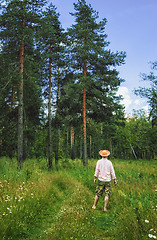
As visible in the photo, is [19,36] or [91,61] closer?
[19,36]

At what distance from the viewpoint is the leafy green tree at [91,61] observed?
55.0 ft

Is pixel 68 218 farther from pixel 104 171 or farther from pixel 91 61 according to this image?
pixel 91 61

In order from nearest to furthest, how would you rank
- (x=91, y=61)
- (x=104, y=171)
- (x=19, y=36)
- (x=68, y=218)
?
(x=68, y=218) → (x=104, y=171) → (x=19, y=36) → (x=91, y=61)

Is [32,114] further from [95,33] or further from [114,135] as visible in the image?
[114,135]

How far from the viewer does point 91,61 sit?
58.3 feet

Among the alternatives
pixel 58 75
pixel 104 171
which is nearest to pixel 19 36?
pixel 58 75

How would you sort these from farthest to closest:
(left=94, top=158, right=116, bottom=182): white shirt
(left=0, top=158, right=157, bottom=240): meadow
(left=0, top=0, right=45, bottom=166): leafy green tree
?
(left=0, top=0, right=45, bottom=166): leafy green tree
(left=94, top=158, right=116, bottom=182): white shirt
(left=0, top=158, right=157, bottom=240): meadow

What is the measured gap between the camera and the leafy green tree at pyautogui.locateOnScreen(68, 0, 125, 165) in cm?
1675

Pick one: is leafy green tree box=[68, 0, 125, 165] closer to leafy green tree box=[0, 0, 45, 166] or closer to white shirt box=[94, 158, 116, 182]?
leafy green tree box=[0, 0, 45, 166]

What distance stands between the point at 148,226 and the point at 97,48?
1550 centimetres

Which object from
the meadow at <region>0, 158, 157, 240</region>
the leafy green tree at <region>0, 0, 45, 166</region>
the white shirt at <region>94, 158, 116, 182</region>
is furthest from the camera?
the leafy green tree at <region>0, 0, 45, 166</region>

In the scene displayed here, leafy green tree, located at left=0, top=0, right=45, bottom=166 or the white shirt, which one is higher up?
leafy green tree, located at left=0, top=0, right=45, bottom=166

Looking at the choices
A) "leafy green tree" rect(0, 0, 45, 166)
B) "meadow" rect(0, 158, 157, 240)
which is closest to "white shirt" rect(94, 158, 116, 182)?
"meadow" rect(0, 158, 157, 240)

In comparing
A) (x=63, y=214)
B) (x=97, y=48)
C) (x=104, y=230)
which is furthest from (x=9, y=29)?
(x=104, y=230)
